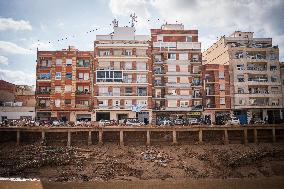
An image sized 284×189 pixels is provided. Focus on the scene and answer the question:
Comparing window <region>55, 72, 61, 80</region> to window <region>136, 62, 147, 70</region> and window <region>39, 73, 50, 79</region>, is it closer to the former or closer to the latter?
window <region>39, 73, 50, 79</region>

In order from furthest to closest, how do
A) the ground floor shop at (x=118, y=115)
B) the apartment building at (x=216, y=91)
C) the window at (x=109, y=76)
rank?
1. the apartment building at (x=216, y=91)
2. the window at (x=109, y=76)
3. the ground floor shop at (x=118, y=115)

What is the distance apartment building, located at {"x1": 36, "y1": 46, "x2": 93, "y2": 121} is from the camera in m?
64.0

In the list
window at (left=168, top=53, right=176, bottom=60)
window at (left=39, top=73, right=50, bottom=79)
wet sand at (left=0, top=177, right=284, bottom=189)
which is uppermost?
window at (left=168, top=53, right=176, bottom=60)

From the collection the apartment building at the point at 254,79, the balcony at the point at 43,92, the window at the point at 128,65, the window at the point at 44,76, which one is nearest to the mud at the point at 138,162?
the balcony at the point at 43,92

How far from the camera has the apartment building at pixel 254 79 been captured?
68750mm

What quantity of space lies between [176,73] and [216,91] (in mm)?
9571

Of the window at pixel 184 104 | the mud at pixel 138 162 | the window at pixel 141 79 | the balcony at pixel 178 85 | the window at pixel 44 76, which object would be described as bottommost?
the mud at pixel 138 162

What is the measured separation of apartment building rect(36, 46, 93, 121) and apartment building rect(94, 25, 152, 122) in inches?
101

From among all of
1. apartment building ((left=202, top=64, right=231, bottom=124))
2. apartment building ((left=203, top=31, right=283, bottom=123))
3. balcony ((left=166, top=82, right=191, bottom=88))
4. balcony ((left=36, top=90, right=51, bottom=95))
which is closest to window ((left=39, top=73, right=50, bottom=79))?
balcony ((left=36, top=90, right=51, bottom=95))

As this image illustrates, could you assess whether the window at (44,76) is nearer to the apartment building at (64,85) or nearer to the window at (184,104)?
the apartment building at (64,85)

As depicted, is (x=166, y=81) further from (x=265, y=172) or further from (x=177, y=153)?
(x=265, y=172)

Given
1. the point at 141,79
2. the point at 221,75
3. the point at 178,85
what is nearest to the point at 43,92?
the point at 141,79

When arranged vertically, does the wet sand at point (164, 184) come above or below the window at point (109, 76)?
below

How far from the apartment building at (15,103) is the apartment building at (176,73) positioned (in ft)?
87.3
